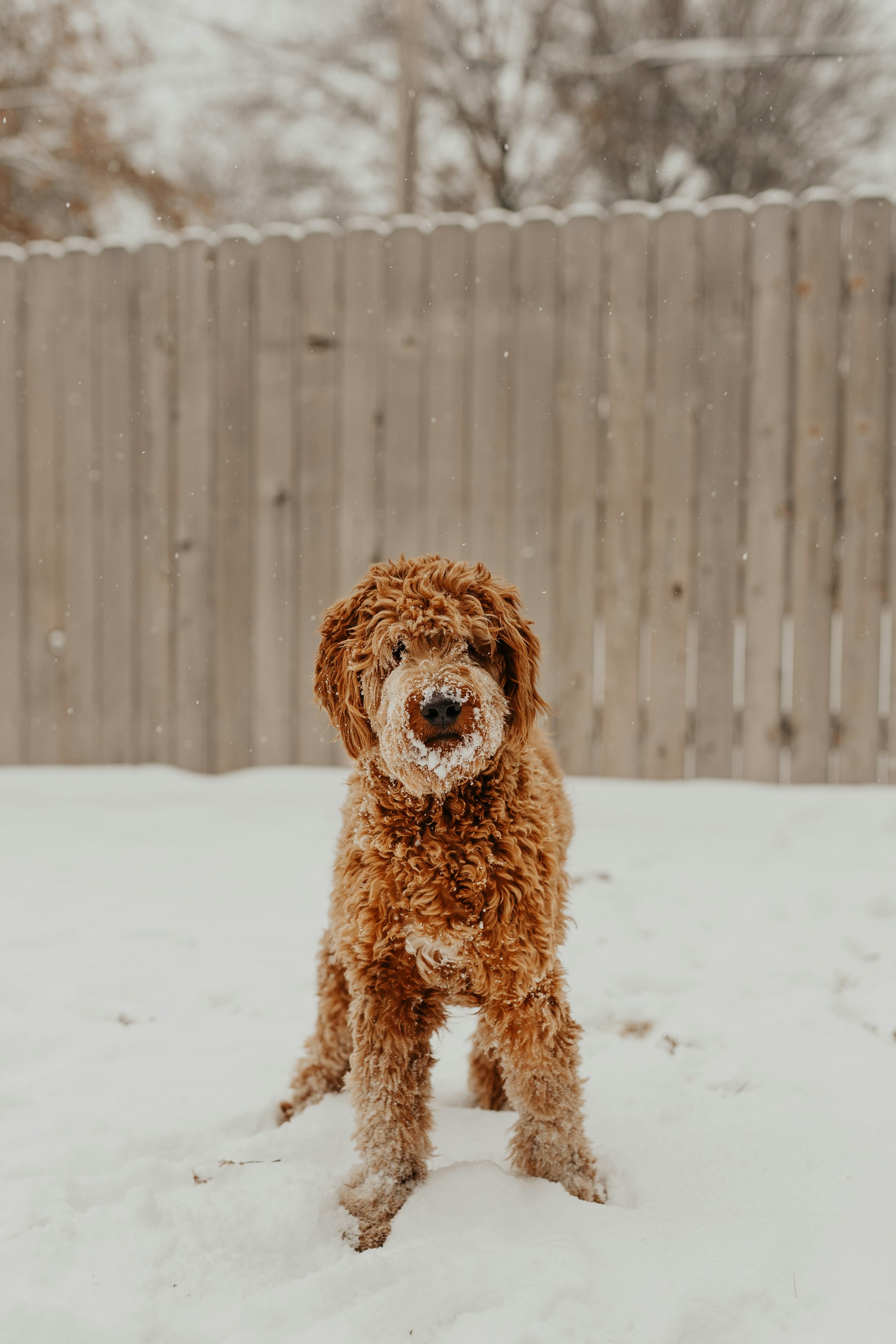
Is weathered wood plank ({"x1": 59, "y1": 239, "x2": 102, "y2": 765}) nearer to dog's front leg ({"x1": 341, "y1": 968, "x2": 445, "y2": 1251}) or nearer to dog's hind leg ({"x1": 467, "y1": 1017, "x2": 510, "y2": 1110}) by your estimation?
dog's hind leg ({"x1": 467, "y1": 1017, "x2": 510, "y2": 1110})

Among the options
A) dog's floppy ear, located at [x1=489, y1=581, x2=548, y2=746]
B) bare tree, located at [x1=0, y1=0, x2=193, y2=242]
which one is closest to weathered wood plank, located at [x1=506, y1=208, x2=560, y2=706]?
dog's floppy ear, located at [x1=489, y1=581, x2=548, y2=746]

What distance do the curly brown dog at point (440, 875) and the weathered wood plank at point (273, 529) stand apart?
8.84 feet

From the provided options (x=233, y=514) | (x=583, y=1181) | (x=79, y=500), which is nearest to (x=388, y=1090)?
(x=583, y=1181)

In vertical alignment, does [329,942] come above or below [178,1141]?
above

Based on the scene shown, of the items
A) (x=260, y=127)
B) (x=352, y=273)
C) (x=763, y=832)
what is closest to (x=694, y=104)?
(x=260, y=127)

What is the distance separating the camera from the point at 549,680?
14.4ft

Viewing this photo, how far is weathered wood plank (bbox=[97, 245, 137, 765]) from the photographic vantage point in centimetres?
461

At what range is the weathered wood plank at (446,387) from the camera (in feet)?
14.0

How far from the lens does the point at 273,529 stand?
4.53 metres

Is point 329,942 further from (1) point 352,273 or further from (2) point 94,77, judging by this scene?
(2) point 94,77

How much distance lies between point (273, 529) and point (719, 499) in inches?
91.4

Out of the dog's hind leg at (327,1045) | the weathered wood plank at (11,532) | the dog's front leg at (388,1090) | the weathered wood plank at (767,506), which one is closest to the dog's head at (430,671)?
the dog's front leg at (388,1090)

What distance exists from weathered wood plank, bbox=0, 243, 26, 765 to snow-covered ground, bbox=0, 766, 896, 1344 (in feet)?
4.12

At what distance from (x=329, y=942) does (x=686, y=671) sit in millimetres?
2709
